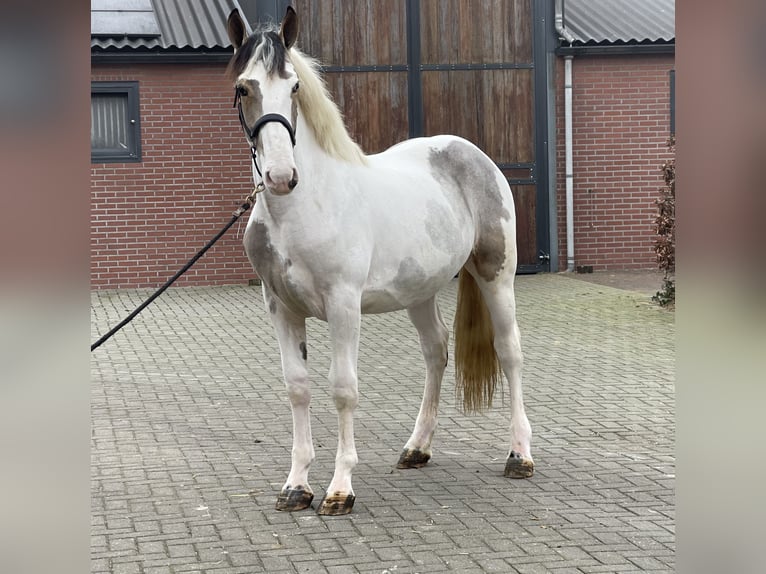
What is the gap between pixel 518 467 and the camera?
5.29 metres

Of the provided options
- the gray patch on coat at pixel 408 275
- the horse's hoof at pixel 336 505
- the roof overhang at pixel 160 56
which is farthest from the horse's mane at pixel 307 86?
the roof overhang at pixel 160 56

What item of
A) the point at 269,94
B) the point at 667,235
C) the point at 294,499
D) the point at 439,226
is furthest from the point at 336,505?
the point at 667,235

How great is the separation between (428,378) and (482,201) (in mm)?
1055

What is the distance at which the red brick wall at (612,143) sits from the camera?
596 inches

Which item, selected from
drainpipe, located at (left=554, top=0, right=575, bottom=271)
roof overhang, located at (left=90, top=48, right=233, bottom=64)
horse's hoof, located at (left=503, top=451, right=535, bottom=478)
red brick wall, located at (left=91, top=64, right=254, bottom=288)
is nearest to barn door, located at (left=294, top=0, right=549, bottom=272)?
drainpipe, located at (left=554, top=0, right=575, bottom=271)

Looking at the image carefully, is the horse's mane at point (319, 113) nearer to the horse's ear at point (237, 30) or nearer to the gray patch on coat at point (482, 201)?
the horse's ear at point (237, 30)

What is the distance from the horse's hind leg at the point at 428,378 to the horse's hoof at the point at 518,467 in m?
0.51

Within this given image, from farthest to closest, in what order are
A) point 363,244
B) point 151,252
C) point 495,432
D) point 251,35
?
1. point 151,252
2. point 495,432
3. point 363,244
4. point 251,35

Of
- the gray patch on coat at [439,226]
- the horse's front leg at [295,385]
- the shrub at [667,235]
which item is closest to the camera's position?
the horse's front leg at [295,385]
